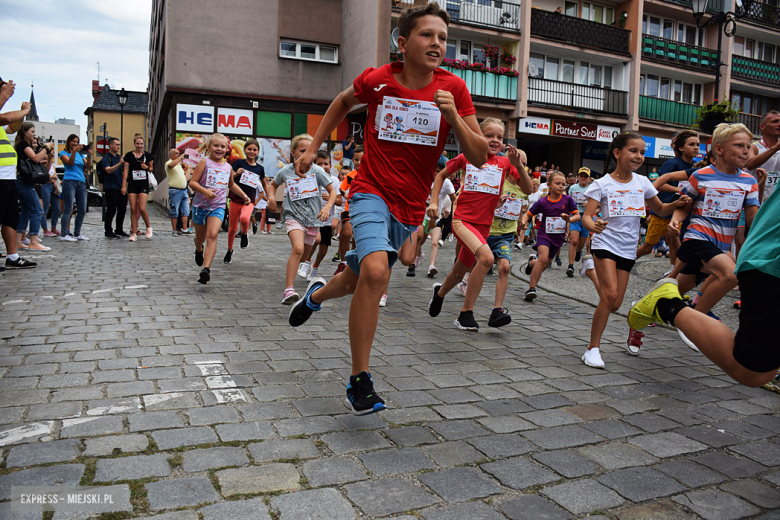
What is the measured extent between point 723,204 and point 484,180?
2158 mm

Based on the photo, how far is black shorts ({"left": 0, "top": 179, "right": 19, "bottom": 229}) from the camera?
333 inches

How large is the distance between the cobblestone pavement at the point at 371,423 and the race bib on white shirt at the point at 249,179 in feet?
15.0

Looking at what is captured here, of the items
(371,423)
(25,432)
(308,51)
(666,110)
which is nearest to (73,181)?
(25,432)

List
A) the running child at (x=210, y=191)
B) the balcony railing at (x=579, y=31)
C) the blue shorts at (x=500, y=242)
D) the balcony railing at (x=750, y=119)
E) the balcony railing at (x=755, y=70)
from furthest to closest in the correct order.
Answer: the balcony railing at (x=750, y=119), the balcony railing at (x=755, y=70), the balcony railing at (x=579, y=31), the running child at (x=210, y=191), the blue shorts at (x=500, y=242)

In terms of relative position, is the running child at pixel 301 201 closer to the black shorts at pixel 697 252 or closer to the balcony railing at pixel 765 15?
the black shorts at pixel 697 252

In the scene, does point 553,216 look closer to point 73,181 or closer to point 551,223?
point 551,223

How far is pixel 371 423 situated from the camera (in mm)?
3312

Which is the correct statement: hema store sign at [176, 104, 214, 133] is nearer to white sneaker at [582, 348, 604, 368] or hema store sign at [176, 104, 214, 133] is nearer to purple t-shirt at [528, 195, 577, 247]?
purple t-shirt at [528, 195, 577, 247]

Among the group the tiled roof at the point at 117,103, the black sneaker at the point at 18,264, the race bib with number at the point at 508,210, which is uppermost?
the tiled roof at the point at 117,103

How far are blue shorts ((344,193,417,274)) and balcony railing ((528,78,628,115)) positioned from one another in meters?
26.5

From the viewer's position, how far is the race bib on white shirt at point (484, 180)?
633cm

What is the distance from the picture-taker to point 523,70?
91.9 feet

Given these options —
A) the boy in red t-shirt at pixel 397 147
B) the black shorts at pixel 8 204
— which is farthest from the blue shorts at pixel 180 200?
the boy in red t-shirt at pixel 397 147

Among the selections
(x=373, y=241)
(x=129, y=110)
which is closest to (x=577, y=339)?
(x=373, y=241)
